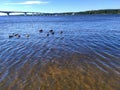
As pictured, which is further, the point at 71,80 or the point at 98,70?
the point at 98,70

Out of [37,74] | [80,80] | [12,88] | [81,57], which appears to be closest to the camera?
[12,88]

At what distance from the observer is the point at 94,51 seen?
21.2 m

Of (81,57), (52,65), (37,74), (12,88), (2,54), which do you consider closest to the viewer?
(12,88)

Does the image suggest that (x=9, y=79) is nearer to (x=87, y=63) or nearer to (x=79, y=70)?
(x=79, y=70)

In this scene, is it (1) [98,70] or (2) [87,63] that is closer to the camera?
(1) [98,70]

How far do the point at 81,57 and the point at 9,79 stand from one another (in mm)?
7158

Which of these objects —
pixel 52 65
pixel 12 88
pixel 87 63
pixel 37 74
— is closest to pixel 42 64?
pixel 52 65

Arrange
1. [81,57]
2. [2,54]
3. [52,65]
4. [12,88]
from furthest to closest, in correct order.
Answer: [2,54] → [81,57] → [52,65] → [12,88]

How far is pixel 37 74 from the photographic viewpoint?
14.9 meters

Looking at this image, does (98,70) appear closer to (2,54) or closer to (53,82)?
(53,82)

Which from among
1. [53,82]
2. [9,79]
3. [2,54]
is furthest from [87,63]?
[2,54]

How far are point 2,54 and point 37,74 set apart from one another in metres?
7.13

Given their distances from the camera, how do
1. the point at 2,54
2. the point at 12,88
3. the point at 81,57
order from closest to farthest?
the point at 12,88
the point at 81,57
the point at 2,54

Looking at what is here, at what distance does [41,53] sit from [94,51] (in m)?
4.99
